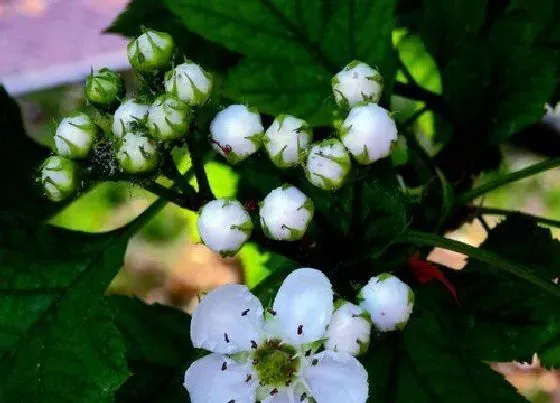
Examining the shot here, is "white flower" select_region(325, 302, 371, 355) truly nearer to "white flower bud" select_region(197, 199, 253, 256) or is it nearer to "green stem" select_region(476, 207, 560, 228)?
"white flower bud" select_region(197, 199, 253, 256)

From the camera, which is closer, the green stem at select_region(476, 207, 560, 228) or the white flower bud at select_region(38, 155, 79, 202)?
the white flower bud at select_region(38, 155, 79, 202)

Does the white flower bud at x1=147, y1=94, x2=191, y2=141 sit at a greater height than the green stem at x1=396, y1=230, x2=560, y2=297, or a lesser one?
greater

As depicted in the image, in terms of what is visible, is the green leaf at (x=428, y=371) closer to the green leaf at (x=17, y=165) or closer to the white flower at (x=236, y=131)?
the white flower at (x=236, y=131)

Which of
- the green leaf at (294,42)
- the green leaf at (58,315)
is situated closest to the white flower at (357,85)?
the green leaf at (294,42)

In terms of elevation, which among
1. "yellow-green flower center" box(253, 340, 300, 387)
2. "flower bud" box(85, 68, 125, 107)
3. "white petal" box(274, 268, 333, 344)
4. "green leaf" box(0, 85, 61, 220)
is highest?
"flower bud" box(85, 68, 125, 107)

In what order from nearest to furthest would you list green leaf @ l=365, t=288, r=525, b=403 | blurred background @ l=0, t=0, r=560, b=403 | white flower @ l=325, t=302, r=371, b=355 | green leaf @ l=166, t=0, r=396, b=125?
white flower @ l=325, t=302, r=371, b=355
green leaf @ l=365, t=288, r=525, b=403
green leaf @ l=166, t=0, r=396, b=125
blurred background @ l=0, t=0, r=560, b=403

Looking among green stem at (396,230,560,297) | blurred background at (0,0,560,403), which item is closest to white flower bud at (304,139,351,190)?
green stem at (396,230,560,297)

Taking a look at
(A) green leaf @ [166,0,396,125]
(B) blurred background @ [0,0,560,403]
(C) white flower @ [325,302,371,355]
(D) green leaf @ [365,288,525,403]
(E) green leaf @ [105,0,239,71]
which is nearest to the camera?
(C) white flower @ [325,302,371,355]
